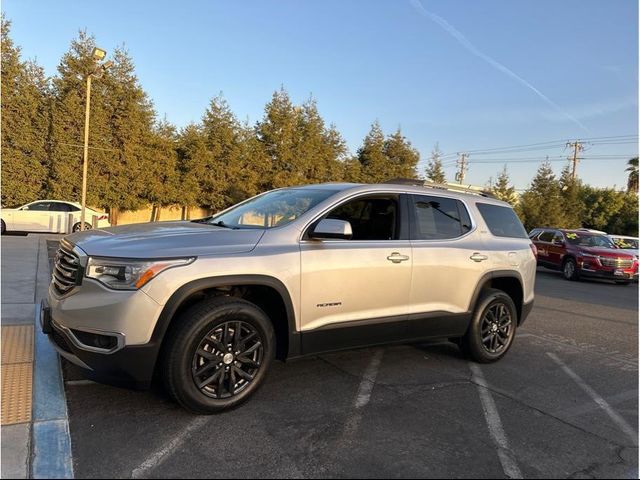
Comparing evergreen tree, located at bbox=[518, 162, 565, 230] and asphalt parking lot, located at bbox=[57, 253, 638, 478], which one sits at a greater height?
evergreen tree, located at bbox=[518, 162, 565, 230]

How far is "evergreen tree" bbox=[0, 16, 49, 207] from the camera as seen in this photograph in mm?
23469

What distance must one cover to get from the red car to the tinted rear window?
36.6 feet

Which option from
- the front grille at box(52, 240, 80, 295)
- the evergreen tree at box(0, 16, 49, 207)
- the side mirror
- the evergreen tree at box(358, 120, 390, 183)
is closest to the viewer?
the front grille at box(52, 240, 80, 295)

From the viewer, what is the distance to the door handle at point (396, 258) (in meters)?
4.54

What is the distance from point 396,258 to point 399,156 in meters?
32.6

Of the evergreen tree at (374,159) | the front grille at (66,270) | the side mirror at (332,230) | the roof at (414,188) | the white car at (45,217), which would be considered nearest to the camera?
the front grille at (66,270)

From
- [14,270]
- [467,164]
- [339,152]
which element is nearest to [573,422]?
[14,270]

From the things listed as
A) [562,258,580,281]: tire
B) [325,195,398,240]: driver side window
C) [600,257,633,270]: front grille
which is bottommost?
[562,258,580,281]: tire

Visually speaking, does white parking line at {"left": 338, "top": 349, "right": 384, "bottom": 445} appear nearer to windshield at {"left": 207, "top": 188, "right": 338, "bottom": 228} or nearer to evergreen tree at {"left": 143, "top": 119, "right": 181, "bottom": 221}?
windshield at {"left": 207, "top": 188, "right": 338, "bottom": 228}

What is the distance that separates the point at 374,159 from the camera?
35.6 metres

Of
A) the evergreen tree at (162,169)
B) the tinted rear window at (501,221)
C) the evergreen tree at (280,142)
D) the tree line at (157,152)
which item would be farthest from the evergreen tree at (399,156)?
the tinted rear window at (501,221)

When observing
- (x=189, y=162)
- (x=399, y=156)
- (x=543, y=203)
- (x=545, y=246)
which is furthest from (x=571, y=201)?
(x=189, y=162)

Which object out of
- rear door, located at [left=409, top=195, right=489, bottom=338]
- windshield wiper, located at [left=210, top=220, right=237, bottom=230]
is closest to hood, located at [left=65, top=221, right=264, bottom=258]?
windshield wiper, located at [left=210, top=220, right=237, bottom=230]

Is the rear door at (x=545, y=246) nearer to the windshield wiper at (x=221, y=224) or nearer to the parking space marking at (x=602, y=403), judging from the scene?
the parking space marking at (x=602, y=403)
